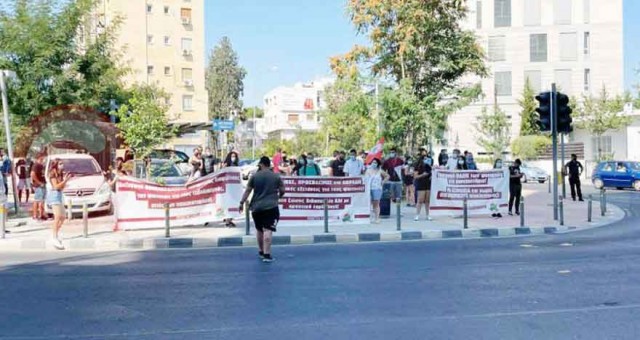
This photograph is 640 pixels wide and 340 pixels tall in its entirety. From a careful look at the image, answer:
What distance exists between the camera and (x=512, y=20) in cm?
5991

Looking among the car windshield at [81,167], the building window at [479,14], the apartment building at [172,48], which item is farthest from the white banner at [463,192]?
the building window at [479,14]

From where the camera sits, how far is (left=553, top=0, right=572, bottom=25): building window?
193ft

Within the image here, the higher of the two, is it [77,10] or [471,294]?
[77,10]

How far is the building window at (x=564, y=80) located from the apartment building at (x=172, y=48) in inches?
1198

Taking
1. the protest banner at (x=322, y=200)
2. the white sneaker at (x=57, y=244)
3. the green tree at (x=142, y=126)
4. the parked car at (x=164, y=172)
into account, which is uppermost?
the green tree at (x=142, y=126)

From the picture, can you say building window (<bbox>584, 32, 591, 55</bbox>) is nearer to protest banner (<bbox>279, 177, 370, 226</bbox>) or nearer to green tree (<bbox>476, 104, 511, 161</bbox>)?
green tree (<bbox>476, 104, 511, 161</bbox>)

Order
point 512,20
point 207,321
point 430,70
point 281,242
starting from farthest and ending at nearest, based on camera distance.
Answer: point 512,20, point 430,70, point 281,242, point 207,321

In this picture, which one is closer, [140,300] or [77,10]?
[140,300]

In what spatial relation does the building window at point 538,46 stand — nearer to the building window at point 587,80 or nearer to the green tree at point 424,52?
the building window at point 587,80

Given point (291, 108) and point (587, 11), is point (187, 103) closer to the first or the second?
point (587, 11)

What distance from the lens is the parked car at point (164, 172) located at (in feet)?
65.6

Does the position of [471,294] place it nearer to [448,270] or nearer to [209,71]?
[448,270]

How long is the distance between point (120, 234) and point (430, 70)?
615 inches

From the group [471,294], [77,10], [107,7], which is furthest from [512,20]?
[471,294]
